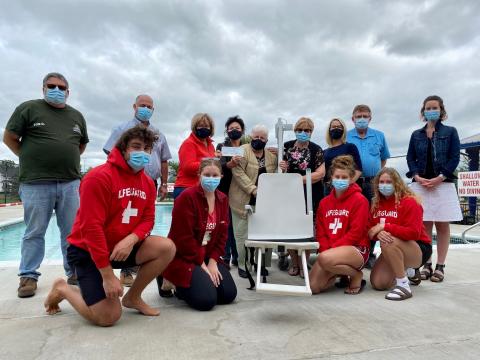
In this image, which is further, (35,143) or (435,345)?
(35,143)

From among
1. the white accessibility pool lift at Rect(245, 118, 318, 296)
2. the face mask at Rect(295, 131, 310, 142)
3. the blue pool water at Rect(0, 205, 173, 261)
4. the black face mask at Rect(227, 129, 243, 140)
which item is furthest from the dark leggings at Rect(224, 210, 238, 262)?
the blue pool water at Rect(0, 205, 173, 261)

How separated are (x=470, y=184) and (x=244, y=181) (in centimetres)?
835

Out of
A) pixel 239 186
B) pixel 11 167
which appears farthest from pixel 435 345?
Answer: pixel 11 167

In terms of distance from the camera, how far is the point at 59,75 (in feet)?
10.3

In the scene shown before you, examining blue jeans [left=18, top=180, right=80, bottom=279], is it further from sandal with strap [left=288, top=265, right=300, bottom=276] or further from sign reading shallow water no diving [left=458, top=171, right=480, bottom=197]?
sign reading shallow water no diving [left=458, top=171, right=480, bottom=197]

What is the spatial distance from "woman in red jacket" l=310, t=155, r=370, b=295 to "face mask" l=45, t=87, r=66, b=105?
243 centimetres

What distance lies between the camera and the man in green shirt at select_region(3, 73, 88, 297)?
300cm

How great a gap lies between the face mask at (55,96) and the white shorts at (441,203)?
3474 mm

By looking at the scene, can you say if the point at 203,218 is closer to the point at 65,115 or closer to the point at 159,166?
the point at 159,166

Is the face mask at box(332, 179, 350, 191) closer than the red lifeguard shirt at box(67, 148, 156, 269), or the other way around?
the red lifeguard shirt at box(67, 148, 156, 269)

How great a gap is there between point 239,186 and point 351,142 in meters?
1.36

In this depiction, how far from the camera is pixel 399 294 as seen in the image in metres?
2.93

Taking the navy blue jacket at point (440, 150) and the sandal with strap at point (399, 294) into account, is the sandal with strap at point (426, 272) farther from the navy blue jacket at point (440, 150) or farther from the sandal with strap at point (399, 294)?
the navy blue jacket at point (440, 150)

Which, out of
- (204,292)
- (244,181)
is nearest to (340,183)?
(244,181)
